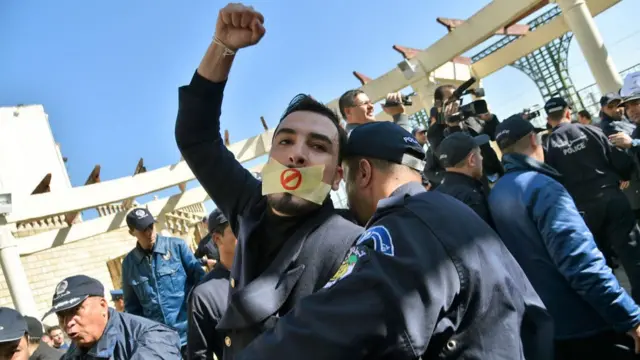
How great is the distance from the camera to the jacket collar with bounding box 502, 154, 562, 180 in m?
2.54

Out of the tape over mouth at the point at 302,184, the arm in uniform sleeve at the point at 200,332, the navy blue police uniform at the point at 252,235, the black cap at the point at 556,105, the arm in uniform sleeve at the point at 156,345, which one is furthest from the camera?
the black cap at the point at 556,105

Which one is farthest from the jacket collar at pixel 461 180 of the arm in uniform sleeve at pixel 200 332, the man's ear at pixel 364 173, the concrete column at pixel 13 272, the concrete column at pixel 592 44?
the concrete column at pixel 13 272

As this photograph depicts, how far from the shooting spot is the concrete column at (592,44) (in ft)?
22.8

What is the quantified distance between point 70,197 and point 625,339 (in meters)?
9.47

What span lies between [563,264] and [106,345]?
6.79ft

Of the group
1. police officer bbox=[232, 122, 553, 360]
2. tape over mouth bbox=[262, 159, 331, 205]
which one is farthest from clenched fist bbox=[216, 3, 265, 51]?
police officer bbox=[232, 122, 553, 360]

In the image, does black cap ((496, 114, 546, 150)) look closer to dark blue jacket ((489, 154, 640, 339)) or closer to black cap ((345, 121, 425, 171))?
dark blue jacket ((489, 154, 640, 339))

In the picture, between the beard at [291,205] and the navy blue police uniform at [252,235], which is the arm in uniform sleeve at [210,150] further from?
the beard at [291,205]

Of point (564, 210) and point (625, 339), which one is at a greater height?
point (564, 210)

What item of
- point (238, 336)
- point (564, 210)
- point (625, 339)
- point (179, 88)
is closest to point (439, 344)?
point (238, 336)

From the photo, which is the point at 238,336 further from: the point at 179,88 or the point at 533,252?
the point at 533,252

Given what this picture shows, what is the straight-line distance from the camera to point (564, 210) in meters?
2.26

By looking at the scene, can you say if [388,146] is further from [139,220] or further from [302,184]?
[139,220]

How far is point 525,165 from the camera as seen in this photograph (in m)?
2.55
